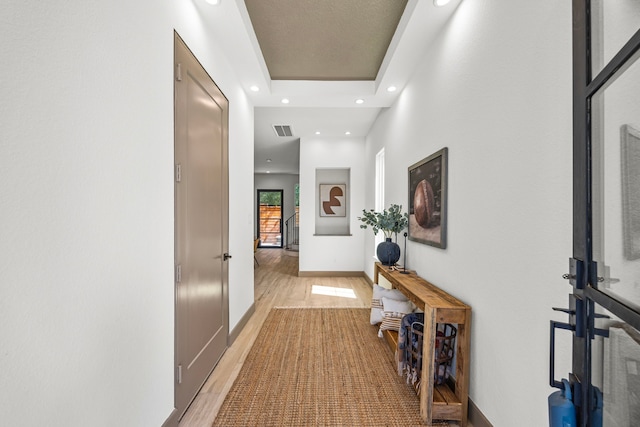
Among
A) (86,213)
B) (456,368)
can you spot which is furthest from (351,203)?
(86,213)

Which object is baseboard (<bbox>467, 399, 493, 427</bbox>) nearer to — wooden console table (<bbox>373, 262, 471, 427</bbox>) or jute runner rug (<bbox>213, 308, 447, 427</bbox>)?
wooden console table (<bbox>373, 262, 471, 427</bbox>)

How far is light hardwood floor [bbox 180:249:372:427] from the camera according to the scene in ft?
6.37

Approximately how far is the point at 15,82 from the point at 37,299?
0.63m

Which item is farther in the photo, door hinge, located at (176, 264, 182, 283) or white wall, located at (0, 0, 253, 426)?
door hinge, located at (176, 264, 182, 283)

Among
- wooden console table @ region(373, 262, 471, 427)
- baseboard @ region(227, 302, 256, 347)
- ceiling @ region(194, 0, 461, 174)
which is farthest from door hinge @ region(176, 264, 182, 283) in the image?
ceiling @ region(194, 0, 461, 174)

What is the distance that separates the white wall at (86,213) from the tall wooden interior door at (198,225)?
112 mm

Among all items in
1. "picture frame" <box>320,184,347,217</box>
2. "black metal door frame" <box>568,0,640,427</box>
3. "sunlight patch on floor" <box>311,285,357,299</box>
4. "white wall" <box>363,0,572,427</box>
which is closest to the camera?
"black metal door frame" <box>568,0,640,427</box>

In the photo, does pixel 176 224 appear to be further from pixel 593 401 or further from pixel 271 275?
pixel 271 275

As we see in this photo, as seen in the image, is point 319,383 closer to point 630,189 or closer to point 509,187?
point 509,187

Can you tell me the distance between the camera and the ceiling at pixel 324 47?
2.23 m

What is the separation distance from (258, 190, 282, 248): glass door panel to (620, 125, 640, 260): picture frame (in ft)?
35.6

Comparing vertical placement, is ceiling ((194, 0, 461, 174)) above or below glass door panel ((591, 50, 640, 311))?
above

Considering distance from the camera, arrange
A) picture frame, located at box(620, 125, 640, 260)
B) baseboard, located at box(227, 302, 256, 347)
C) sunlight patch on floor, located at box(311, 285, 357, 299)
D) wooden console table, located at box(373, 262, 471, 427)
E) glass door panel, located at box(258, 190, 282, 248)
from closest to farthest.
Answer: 1. picture frame, located at box(620, 125, 640, 260)
2. wooden console table, located at box(373, 262, 471, 427)
3. baseboard, located at box(227, 302, 256, 347)
4. sunlight patch on floor, located at box(311, 285, 357, 299)
5. glass door panel, located at box(258, 190, 282, 248)

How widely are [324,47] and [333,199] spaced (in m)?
3.70
